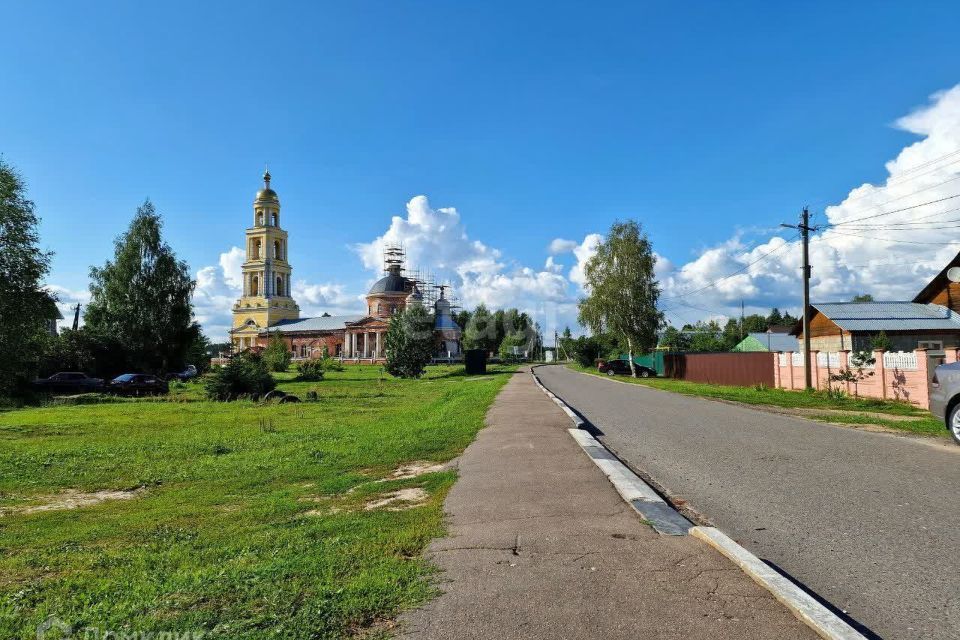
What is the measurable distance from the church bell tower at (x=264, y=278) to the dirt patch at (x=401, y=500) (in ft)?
303

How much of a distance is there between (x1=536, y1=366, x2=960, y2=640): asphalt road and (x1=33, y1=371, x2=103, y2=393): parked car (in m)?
35.2

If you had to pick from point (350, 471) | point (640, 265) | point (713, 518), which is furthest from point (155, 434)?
point (640, 265)

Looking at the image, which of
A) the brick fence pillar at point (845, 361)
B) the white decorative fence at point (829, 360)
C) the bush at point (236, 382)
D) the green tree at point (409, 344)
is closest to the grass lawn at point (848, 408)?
the brick fence pillar at point (845, 361)

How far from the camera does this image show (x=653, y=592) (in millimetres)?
3631

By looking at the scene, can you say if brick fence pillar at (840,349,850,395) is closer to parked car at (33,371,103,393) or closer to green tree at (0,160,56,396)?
green tree at (0,160,56,396)

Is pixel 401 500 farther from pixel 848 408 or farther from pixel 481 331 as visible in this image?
pixel 481 331

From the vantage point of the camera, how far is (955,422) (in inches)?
368

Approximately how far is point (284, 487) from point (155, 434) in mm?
8897

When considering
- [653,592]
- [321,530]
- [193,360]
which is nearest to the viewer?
[653,592]

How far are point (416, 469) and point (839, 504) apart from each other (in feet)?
18.0

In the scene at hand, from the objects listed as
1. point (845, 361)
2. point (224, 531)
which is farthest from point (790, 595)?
point (845, 361)

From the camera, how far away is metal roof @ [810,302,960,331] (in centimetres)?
2967

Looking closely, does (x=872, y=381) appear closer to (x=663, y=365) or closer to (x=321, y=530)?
(x=321, y=530)

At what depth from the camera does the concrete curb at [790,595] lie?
3.00 m
